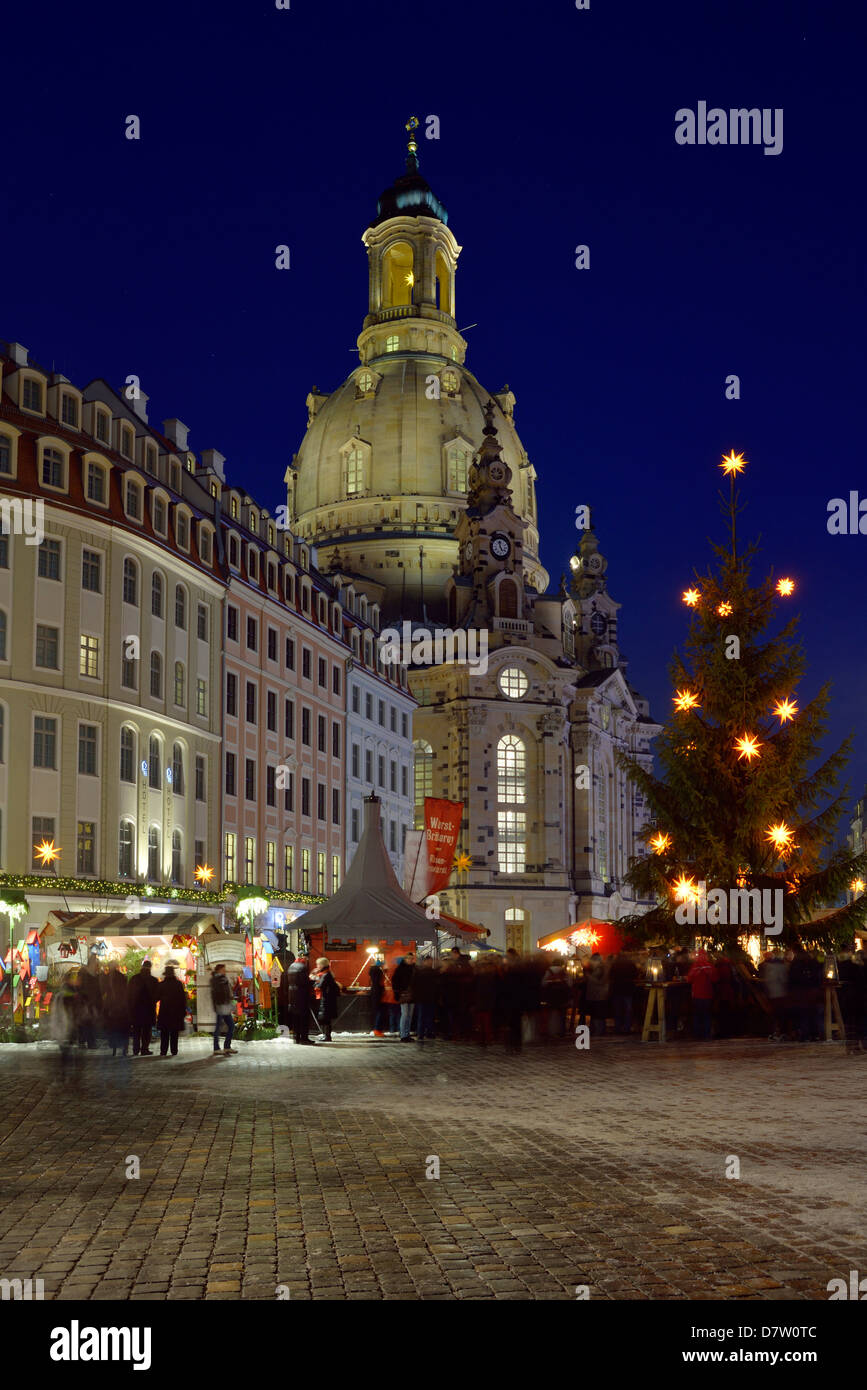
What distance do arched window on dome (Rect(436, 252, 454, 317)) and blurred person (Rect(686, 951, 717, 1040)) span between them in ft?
368

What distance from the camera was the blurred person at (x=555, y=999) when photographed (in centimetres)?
3247

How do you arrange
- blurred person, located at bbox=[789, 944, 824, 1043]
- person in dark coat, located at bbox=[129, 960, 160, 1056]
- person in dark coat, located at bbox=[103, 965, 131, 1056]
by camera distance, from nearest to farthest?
person in dark coat, located at bbox=[103, 965, 131, 1056] < person in dark coat, located at bbox=[129, 960, 160, 1056] < blurred person, located at bbox=[789, 944, 824, 1043]

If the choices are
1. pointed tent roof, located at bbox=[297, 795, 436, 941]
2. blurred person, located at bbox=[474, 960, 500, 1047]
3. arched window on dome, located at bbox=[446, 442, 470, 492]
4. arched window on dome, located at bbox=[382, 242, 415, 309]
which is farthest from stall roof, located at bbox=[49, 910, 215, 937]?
arched window on dome, located at bbox=[382, 242, 415, 309]

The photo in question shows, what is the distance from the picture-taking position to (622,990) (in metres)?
31.8

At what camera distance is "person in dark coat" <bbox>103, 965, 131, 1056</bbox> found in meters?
27.4

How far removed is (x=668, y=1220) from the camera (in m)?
10.1

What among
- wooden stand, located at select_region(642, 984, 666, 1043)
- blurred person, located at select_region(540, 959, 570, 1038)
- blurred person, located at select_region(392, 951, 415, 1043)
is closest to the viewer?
wooden stand, located at select_region(642, 984, 666, 1043)

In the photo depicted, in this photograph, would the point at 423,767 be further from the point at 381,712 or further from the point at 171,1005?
the point at 171,1005

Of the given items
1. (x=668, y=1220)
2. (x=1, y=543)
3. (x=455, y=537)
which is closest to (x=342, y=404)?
(x=455, y=537)

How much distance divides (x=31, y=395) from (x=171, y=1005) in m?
25.8

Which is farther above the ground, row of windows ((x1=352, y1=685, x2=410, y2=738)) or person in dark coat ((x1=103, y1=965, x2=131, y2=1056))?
row of windows ((x1=352, y1=685, x2=410, y2=738))

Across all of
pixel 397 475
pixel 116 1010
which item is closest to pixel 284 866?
pixel 116 1010

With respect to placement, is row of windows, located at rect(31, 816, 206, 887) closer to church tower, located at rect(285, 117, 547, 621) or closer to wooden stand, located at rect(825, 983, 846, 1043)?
wooden stand, located at rect(825, 983, 846, 1043)

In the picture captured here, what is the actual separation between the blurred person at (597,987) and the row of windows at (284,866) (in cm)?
2785
